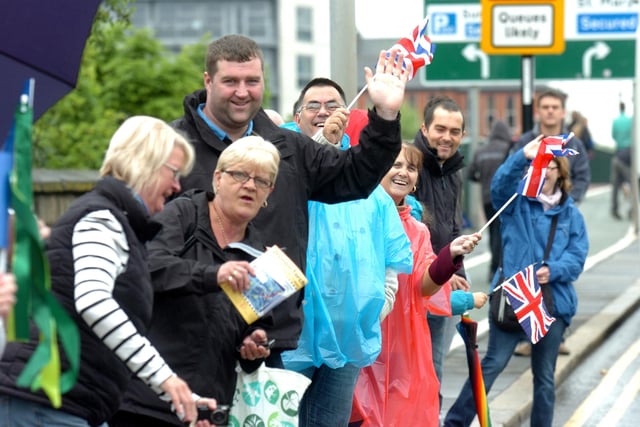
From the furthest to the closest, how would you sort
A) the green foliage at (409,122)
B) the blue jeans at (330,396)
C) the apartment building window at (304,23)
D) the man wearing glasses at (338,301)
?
the apartment building window at (304,23) < the green foliage at (409,122) < the blue jeans at (330,396) < the man wearing glasses at (338,301)

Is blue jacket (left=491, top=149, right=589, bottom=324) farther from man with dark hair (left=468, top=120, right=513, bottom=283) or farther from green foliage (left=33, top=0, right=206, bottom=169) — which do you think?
green foliage (left=33, top=0, right=206, bottom=169)

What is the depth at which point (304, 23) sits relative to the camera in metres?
129

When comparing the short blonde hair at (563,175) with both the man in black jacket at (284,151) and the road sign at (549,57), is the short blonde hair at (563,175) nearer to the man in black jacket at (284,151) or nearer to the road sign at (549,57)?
the man in black jacket at (284,151)

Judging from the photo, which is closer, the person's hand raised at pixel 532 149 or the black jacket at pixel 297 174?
the black jacket at pixel 297 174

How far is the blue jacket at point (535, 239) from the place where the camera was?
8625 millimetres

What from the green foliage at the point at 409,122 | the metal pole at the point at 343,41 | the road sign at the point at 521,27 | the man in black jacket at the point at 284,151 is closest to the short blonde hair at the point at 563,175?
the metal pole at the point at 343,41

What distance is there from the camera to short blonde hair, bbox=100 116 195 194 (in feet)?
14.8

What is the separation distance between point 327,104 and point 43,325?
3799mm

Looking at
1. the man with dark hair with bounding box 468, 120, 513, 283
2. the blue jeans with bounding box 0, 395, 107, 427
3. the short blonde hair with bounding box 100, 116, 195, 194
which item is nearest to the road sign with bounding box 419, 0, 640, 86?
the man with dark hair with bounding box 468, 120, 513, 283

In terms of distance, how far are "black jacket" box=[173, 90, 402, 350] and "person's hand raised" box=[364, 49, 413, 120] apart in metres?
0.04

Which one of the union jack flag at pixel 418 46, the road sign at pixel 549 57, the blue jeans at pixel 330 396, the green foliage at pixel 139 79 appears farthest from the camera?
the green foliage at pixel 139 79

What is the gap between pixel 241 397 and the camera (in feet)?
17.7

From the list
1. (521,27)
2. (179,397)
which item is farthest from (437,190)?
(521,27)

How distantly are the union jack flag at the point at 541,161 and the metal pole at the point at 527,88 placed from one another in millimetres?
5916
